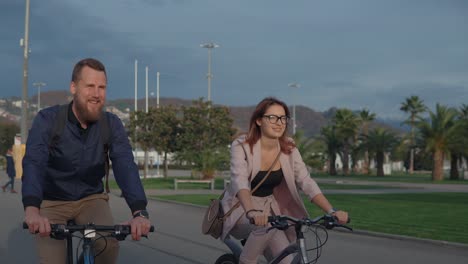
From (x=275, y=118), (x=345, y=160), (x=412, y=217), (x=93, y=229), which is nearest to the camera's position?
(x=93, y=229)

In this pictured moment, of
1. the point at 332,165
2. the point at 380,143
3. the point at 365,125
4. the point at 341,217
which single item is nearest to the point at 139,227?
the point at 341,217

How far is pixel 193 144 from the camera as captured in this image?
44.9 m

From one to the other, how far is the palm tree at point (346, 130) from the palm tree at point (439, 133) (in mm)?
21428

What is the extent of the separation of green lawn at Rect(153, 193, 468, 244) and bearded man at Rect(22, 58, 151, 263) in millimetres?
8700

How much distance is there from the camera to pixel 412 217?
16.8 metres

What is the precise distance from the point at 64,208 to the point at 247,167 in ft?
4.87

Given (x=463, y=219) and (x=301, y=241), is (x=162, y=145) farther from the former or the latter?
(x=301, y=241)

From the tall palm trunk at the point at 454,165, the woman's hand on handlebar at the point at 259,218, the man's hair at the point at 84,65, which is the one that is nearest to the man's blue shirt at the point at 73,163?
the man's hair at the point at 84,65

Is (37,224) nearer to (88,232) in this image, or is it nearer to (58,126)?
(88,232)

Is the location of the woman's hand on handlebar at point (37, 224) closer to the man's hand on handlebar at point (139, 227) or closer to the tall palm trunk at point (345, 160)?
the man's hand on handlebar at point (139, 227)

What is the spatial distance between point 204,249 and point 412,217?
25.1ft

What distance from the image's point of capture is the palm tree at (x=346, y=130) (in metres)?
74.2

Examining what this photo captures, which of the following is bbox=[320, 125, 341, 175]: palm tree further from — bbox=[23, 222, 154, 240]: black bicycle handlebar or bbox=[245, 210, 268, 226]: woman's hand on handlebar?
bbox=[23, 222, 154, 240]: black bicycle handlebar

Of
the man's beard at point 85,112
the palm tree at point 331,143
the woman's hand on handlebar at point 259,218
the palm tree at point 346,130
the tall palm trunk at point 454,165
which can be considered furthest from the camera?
the palm tree at point 331,143
